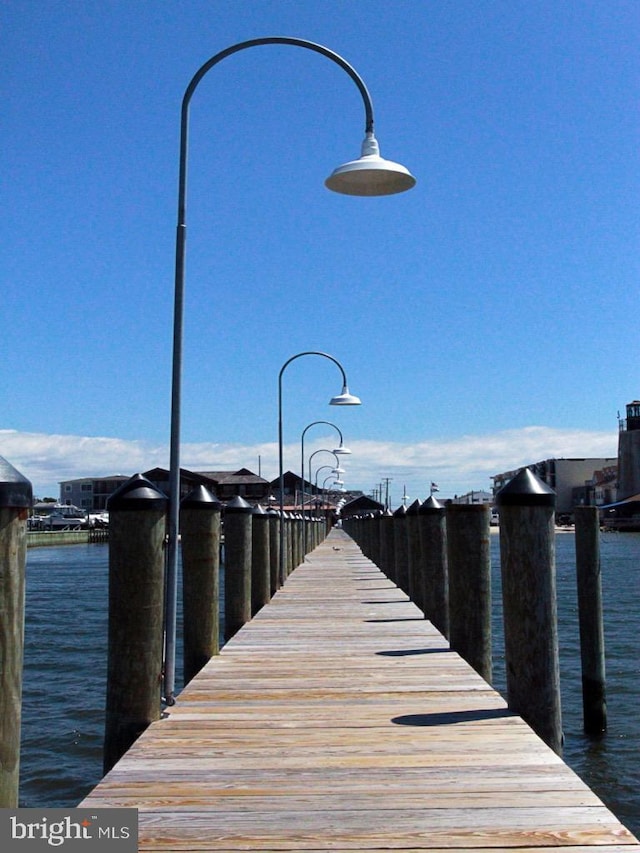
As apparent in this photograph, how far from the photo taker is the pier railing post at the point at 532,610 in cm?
486

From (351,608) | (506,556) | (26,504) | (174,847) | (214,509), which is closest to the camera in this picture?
(26,504)

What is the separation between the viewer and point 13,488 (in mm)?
2709

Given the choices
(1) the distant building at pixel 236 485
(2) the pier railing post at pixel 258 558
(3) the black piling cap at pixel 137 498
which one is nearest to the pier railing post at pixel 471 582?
(3) the black piling cap at pixel 137 498

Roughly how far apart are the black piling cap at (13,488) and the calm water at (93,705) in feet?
24.6

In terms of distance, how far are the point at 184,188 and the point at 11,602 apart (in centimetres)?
408

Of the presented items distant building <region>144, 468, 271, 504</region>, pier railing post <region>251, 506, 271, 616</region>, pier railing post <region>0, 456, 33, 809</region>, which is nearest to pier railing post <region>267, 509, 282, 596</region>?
pier railing post <region>251, 506, 271, 616</region>

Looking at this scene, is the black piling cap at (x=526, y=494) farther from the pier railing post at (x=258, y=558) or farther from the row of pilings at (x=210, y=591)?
the pier railing post at (x=258, y=558)

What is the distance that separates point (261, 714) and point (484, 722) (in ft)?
4.08

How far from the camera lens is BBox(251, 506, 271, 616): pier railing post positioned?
1114cm

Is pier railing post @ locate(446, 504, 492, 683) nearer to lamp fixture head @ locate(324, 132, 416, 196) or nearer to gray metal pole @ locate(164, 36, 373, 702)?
gray metal pole @ locate(164, 36, 373, 702)

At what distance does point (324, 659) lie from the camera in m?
7.08

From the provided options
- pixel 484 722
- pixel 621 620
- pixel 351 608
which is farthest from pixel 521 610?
pixel 621 620

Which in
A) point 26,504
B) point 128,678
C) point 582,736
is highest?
point 26,504

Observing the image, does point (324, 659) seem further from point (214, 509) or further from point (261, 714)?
point (261, 714)
